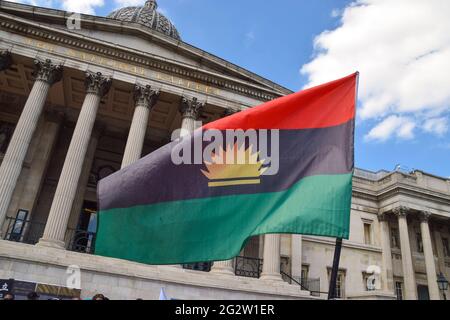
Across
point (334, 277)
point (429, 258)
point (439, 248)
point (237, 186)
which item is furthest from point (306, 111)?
point (439, 248)

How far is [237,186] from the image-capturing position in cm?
509

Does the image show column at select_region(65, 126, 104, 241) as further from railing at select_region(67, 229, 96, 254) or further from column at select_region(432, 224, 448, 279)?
column at select_region(432, 224, 448, 279)

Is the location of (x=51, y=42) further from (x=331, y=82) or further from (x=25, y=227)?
(x=331, y=82)

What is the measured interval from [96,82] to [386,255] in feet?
82.4

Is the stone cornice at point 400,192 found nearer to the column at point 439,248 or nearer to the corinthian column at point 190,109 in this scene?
the column at point 439,248

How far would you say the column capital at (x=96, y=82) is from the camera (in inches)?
754

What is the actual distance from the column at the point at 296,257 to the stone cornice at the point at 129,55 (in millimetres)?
9823

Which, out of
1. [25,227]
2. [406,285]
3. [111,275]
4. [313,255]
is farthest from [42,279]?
[406,285]

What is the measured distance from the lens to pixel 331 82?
19.1 ft

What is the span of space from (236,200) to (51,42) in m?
18.2

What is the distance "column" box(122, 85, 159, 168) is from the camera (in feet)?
58.9

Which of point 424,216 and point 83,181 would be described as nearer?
point 83,181

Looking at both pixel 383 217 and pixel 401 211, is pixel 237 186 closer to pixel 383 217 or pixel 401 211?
pixel 401 211

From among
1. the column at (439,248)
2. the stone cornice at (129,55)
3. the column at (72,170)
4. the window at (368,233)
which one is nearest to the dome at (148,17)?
the stone cornice at (129,55)
